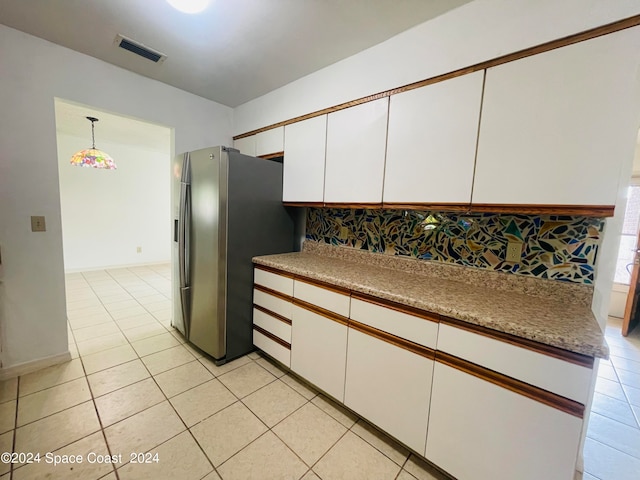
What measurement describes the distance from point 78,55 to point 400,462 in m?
3.61

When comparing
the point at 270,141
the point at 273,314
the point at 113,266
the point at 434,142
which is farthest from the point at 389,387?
the point at 113,266

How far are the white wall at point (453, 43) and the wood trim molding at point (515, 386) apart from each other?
1.55 m

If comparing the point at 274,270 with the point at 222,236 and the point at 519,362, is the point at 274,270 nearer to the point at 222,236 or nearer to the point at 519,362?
the point at 222,236

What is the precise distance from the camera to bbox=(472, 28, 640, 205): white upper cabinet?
3.47ft

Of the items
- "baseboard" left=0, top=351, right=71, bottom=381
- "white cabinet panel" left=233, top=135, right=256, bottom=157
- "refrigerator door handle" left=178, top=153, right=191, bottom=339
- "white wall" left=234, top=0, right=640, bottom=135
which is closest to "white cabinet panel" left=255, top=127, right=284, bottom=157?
"white cabinet panel" left=233, top=135, right=256, bottom=157

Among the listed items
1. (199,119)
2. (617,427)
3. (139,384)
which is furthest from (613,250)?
(199,119)

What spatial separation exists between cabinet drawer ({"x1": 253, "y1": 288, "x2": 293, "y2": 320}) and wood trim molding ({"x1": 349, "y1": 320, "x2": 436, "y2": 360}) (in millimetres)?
Answer: 591

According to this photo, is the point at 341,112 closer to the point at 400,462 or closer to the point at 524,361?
the point at 524,361

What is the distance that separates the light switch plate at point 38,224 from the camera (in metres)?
1.91

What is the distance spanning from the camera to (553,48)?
3.84ft

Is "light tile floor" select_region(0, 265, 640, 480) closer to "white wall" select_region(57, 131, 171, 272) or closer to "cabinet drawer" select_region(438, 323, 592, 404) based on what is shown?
"cabinet drawer" select_region(438, 323, 592, 404)

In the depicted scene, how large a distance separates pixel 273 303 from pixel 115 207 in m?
4.99

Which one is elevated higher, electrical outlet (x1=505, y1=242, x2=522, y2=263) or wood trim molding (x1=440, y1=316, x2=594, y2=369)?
electrical outlet (x1=505, y1=242, x2=522, y2=263)

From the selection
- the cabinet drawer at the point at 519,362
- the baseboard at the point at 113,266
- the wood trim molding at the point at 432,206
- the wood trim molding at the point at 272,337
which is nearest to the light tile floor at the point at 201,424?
the wood trim molding at the point at 272,337
